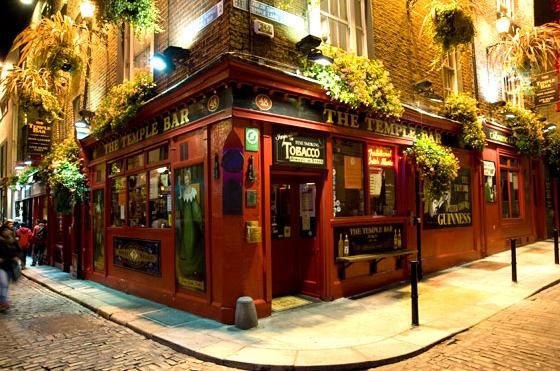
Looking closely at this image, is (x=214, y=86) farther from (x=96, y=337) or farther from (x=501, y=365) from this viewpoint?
(x=501, y=365)

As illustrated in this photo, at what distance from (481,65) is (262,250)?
11.3 metres

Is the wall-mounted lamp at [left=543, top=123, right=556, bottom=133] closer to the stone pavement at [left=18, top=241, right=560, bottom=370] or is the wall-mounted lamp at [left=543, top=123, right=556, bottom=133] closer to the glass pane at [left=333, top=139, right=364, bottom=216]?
the stone pavement at [left=18, top=241, right=560, bottom=370]

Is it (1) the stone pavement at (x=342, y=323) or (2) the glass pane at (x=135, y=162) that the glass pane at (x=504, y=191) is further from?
(2) the glass pane at (x=135, y=162)

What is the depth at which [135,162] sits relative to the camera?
1009 centimetres

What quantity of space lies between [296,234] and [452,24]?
5820 mm

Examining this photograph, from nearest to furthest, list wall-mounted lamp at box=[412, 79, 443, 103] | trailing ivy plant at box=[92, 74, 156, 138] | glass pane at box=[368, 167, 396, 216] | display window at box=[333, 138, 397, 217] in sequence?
display window at box=[333, 138, 397, 217]
trailing ivy plant at box=[92, 74, 156, 138]
glass pane at box=[368, 167, 396, 216]
wall-mounted lamp at box=[412, 79, 443, 103]

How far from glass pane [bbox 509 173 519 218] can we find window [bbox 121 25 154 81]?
13.3 m

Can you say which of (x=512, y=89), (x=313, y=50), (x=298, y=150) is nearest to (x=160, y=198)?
(x=298, y=150)

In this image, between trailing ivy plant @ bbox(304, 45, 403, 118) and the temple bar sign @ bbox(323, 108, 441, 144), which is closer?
trailing ivy plant @ bbox(304, 45, 403, 118)

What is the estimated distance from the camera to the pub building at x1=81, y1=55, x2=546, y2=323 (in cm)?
689

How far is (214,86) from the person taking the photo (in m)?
6.98

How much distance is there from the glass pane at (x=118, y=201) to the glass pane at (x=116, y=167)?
197mm

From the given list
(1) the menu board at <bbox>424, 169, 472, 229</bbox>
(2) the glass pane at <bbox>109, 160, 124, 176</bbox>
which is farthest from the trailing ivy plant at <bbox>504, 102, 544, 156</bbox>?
(2) the glass pane at <bbox>109, 160, 124, 176</bbox>

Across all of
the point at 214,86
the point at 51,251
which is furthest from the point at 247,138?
the point at 51,251
